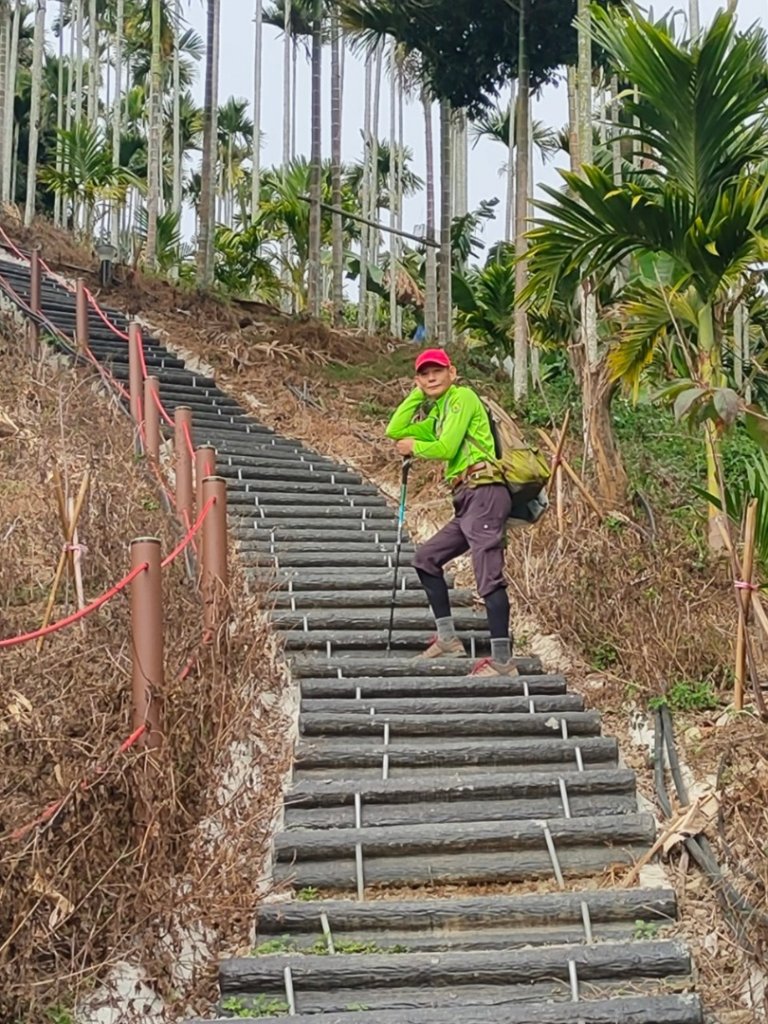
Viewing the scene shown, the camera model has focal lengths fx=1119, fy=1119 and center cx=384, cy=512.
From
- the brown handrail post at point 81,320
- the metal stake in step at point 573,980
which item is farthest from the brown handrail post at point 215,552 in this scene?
the brown handrail post at point 81,320

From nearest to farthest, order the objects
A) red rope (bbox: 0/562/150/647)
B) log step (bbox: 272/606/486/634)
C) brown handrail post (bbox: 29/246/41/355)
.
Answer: red rope (bbox: 0/562/150/647)
log step (bbox: 272/606/486/634)
brown handrail post (bbox: 29/246/41/355)

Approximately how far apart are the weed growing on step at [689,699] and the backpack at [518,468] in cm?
107

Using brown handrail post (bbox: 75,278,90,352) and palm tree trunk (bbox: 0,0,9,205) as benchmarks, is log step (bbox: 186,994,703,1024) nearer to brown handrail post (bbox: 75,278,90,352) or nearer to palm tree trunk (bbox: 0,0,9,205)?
brown handrail post (bbox: 75,278,90,352)

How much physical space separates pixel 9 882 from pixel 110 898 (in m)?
0.36

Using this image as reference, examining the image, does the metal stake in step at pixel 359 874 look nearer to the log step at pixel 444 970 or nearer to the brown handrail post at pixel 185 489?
the log step at pixel 444 970

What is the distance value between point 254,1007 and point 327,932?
15.7 inches

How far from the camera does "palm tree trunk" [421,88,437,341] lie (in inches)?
663

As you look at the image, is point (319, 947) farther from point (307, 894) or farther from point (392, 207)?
point (392, 207)

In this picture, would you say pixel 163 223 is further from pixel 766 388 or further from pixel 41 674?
pixel 41 674

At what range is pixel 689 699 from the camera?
5.00 meters

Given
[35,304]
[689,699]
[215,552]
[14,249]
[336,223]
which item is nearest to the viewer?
[689,699]

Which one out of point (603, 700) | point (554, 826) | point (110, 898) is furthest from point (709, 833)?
point (110, 898)

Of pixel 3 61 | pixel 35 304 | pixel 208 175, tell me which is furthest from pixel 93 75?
pixel 35 304

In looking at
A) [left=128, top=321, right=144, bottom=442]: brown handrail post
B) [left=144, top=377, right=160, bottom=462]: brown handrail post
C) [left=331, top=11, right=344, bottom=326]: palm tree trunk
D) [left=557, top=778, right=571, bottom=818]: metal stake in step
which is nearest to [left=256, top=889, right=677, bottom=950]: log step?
[left=557, top=778, right=571, bottom=818]: metal stake in step
